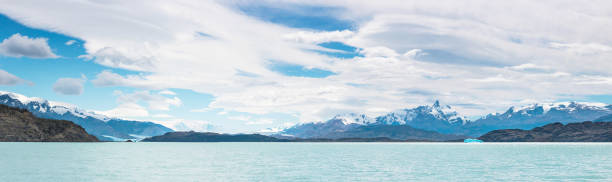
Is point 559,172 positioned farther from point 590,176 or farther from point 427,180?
point 427,180

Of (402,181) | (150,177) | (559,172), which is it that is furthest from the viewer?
(559,172)

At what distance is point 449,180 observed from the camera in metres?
85.6

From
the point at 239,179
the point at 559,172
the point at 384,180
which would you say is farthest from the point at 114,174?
the point at 559,172

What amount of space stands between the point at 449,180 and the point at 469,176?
8.48 metres

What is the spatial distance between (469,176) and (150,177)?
59.1 m

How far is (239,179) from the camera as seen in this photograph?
87.4 meters

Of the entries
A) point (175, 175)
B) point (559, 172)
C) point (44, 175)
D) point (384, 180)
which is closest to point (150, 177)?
point (175, 175)

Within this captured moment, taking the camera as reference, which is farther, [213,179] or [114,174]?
[114,174]

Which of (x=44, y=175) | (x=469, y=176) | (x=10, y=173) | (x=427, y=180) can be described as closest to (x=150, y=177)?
(x=44, y=175)

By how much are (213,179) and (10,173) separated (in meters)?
40.7

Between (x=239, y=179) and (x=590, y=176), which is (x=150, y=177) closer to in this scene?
(x=239, y=179)

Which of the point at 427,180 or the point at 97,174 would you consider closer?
the point at 427,180

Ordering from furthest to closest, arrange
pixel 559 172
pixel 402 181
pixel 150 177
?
pixel 559 172 → pixel 150 177 → pixel 402 181

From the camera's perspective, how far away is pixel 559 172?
101 m
